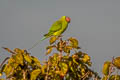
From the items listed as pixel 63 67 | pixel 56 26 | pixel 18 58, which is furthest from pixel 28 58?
pixel 56 26

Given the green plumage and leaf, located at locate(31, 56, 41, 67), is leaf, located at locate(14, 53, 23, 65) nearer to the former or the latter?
leaf, located at locate(31, 56, 41, 67)

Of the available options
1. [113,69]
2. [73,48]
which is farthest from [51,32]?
[113,69]

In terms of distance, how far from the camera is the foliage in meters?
5.55

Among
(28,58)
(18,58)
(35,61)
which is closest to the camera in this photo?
(18,58)

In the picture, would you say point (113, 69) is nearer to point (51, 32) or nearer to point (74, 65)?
point (74, 65)

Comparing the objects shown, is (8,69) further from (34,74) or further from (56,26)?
(56,26)

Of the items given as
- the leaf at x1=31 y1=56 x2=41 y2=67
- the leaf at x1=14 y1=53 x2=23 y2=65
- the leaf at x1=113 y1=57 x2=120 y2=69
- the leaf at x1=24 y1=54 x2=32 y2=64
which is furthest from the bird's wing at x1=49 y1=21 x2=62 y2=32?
the leaf at x1=113 y1=57 x2=120 y2=69

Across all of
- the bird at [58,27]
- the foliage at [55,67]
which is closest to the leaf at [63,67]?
the foliage at [55,67]

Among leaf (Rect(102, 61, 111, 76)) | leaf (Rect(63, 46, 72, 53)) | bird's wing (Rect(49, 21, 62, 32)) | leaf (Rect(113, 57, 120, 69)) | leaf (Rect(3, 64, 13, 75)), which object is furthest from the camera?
bird's wing (Rect(49, 21, 62, 32))

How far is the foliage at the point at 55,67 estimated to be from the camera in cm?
555

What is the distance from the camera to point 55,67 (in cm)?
577

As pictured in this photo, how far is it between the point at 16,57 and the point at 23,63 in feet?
0.70

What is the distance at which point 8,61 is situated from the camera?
18.9ft

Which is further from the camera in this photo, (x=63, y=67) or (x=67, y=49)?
(x=67, y=49)
